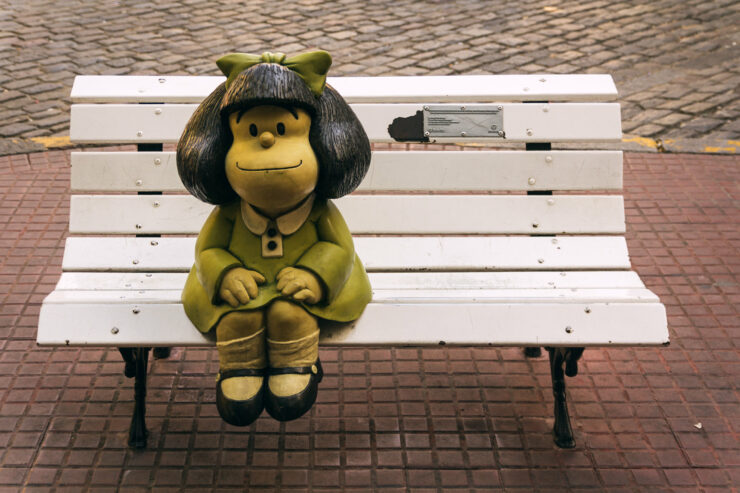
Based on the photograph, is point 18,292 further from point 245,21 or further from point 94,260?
point 245,21

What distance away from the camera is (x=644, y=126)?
255 inches

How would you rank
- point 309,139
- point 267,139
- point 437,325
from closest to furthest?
point 267,139 → point 309,139 → point 437,325

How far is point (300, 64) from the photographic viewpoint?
292cm

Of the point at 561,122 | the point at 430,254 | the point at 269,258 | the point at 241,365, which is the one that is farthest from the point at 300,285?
the point at 561,122

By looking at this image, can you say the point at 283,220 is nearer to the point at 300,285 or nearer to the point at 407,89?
the point at 300,285

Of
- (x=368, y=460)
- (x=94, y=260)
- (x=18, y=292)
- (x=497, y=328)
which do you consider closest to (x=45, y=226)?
(x=18, y=292)

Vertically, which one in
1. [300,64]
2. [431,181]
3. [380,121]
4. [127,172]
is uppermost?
[300,64]

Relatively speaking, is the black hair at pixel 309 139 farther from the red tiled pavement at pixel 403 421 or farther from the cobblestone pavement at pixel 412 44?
the cobblestone pavement at pixel 412 44

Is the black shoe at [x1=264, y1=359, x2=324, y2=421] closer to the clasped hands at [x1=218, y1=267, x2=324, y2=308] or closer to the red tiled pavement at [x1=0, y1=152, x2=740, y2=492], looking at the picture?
the clasped hands at [x1=218, y1=267, x2=324, y2=308]

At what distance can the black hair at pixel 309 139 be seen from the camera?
9.48 ft

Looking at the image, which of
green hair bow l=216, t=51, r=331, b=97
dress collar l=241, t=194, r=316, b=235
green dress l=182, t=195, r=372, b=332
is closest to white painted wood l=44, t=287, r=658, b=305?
green dress l=182, t=195, r=372, b=332

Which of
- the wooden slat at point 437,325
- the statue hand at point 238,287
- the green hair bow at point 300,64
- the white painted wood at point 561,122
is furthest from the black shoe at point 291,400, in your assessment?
the white painted wood at point 561,122

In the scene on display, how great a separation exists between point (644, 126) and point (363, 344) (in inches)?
157

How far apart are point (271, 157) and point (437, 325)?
33.2 inches
